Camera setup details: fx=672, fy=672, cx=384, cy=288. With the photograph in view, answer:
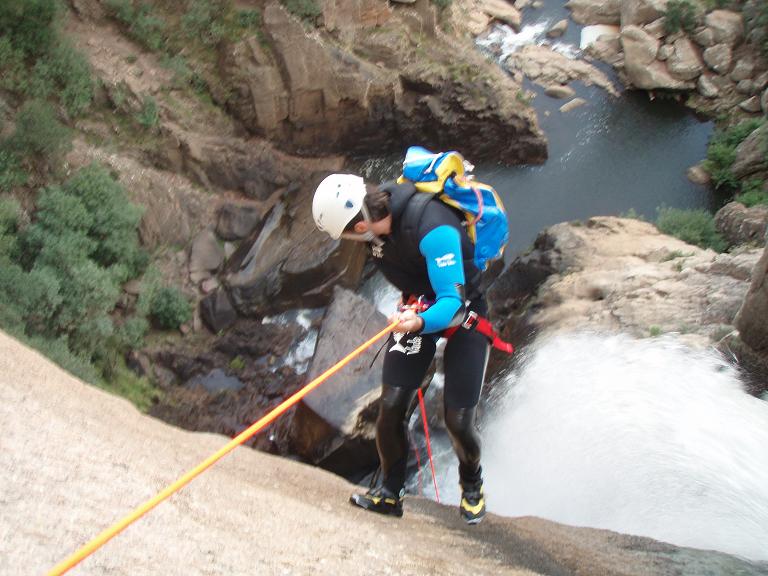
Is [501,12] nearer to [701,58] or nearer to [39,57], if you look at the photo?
[701,58]

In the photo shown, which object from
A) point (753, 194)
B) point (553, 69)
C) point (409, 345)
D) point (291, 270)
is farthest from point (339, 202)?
point (553, 69)

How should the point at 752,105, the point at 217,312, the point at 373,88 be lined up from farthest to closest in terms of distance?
the point at 752,105 → the point at 373,88 → the point at 217,312

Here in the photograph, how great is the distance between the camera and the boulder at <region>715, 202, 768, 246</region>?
11.3m

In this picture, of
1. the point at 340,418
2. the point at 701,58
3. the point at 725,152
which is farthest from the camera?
the point at 701,58

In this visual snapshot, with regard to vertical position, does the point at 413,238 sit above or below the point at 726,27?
below

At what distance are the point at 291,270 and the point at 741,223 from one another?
7.91 metres

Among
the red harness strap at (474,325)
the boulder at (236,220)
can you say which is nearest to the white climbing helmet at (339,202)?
the red harness strap at (474,325)

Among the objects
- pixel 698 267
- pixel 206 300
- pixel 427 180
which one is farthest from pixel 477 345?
pixel 206 300

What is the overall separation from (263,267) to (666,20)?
499 inches

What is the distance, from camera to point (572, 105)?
16.4 m

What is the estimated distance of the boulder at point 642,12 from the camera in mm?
17422

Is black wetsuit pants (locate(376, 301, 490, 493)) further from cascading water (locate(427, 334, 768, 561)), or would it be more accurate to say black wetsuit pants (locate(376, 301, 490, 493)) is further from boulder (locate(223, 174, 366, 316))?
boulder (locate(223, 174, 366, 316))

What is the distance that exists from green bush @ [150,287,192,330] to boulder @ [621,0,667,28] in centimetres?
1392

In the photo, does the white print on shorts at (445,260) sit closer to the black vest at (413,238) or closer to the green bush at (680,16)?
the black vest at (413,238)
